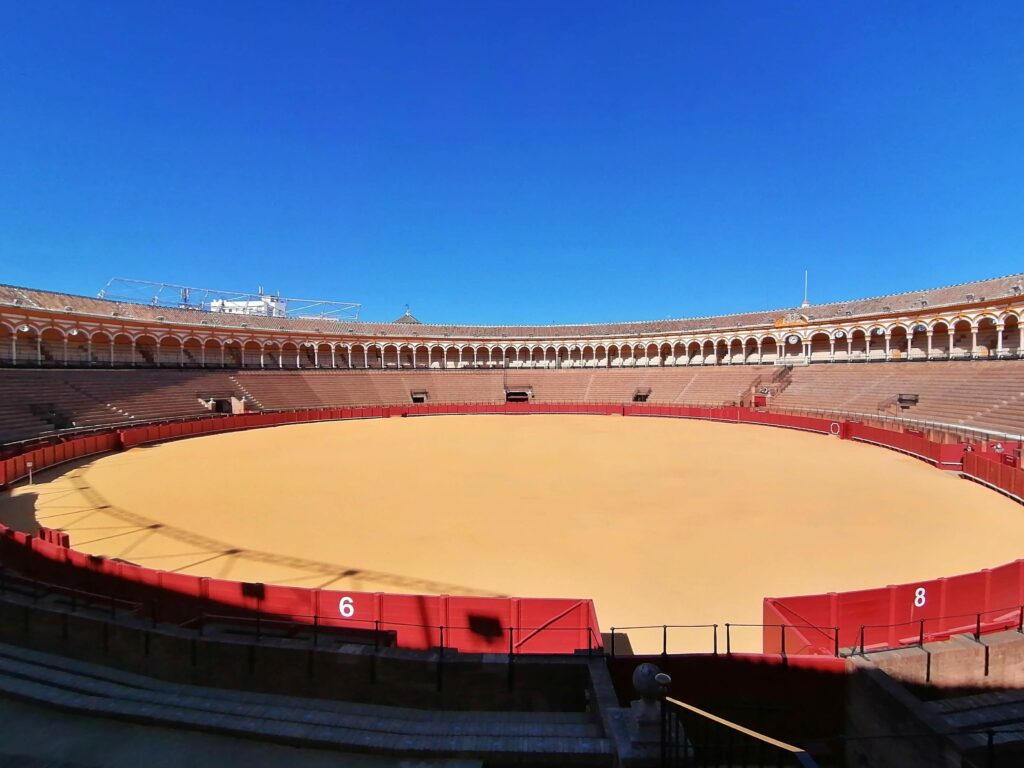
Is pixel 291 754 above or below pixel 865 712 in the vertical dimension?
above

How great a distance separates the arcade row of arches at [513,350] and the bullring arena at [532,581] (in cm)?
427

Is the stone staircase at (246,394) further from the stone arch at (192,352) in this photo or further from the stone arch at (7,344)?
the stone arch at (7,344)

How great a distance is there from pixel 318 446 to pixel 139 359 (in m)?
25.8

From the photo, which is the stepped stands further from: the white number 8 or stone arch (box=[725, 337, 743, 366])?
the white number 8

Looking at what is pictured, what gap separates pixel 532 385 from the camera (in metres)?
53.0

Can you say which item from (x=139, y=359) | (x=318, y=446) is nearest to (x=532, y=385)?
(x=318, y=446)

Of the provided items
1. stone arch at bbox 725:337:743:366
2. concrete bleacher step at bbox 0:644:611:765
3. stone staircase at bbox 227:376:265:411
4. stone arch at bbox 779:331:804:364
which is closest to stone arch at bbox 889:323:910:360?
stone arch at bbox 779:331:804:364

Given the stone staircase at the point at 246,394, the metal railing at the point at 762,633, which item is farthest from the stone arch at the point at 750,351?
the metal railing at the point at 762,633

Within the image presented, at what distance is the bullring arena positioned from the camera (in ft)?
16.6

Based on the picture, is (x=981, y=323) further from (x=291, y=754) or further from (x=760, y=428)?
(x=291, y=754)

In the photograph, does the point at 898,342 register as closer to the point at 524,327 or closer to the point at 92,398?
the point at 524,327

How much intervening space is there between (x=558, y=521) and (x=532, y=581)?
11.5 feet

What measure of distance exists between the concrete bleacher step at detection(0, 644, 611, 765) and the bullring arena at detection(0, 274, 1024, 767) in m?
0.04

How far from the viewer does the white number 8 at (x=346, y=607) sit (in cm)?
668
